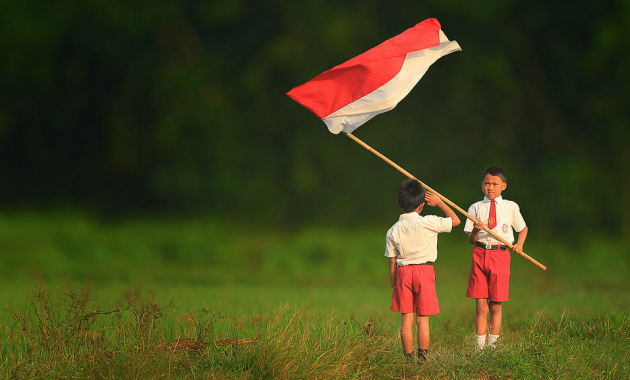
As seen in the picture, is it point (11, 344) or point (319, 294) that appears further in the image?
point (319, 294)

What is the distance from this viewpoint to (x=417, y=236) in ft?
18.1

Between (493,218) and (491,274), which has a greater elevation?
(493,218)

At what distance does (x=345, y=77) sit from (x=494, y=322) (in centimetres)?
268

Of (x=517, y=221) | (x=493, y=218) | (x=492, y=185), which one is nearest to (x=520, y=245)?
(x=517, y=221)

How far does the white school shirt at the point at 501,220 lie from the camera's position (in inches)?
239

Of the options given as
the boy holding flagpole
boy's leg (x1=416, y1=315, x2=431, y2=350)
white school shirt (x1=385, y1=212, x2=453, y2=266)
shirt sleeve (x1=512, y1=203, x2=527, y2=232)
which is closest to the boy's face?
shirt sleeve (x1=512, y1=203, x2=527, y2=232)

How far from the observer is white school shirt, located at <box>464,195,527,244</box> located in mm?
6062

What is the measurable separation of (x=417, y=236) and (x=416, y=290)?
462mm

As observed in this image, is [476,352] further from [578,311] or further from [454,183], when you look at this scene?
[454,183]

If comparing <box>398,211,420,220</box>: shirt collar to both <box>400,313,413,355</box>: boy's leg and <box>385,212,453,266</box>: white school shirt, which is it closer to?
<box>385,212,453,266</box>: white school shirt

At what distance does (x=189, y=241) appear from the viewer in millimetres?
13914

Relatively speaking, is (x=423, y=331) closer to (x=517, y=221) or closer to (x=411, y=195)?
(x=411, y=195)

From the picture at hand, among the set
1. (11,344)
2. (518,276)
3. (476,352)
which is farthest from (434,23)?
(518,276)

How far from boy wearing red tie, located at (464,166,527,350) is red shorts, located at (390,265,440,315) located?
2.37 ft
